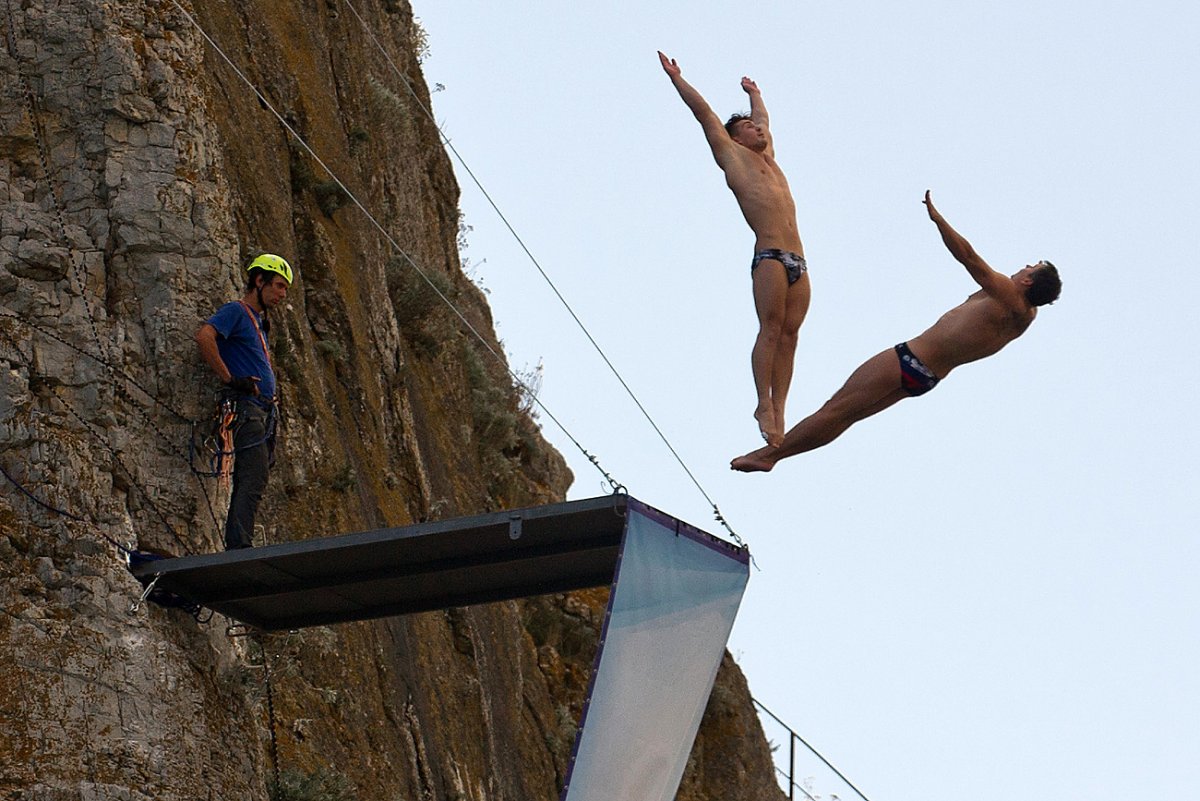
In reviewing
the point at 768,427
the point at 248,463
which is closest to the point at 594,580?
the point at 768,427

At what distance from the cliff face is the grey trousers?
22 centimetres

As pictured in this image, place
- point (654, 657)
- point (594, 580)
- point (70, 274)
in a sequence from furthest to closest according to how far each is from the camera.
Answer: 1. point (594, 580)
2. point (70, 274)
3. point (654, 657)

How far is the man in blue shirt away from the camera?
12.6m

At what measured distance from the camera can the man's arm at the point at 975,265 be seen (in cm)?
1238

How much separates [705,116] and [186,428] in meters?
3.69

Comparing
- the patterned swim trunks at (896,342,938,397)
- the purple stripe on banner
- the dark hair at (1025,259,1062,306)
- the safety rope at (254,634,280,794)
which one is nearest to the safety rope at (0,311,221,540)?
the safety rope at (254,634,280,794)

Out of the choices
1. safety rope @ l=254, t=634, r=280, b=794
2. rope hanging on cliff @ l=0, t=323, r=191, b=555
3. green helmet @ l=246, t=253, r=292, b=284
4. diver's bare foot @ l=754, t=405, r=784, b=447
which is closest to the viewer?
rope hanging on cliff @ l=0, t=323, r=191, b=555

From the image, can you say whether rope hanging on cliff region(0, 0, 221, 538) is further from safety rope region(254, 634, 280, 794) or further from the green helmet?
safety rope region(254, 634, 280, 794)

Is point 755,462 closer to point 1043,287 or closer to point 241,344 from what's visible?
point 1043,287

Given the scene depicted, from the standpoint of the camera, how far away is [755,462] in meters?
12.6

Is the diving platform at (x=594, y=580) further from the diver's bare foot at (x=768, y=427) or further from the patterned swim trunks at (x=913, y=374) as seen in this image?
the patterned swim trunks at (x=913, y=374)

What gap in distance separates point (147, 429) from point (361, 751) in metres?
3.24

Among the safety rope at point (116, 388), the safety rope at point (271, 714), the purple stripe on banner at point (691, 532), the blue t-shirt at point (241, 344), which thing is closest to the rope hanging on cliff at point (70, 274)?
the safety rope at point (116, 388)

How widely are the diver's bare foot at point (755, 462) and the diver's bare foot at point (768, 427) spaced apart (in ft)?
0.16
